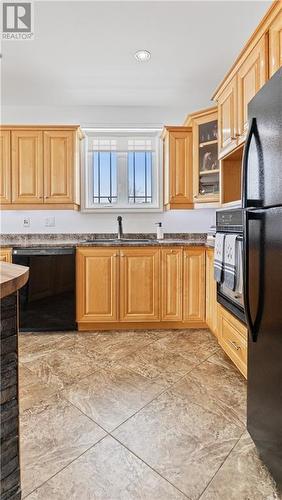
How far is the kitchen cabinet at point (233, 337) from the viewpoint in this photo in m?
1.76

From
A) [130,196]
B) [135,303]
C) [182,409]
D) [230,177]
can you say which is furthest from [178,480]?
[130,196]

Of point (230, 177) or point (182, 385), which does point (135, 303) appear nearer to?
point (182, 385)

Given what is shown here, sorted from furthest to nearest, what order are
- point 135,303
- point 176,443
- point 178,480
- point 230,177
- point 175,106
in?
point 175,106 < point 135,303 < point 230,177 < point 176,443 < point 178,480

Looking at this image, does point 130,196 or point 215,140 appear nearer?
point 215,140

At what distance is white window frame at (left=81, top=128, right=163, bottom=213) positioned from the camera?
3.35m

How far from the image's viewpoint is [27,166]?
298 centimetres

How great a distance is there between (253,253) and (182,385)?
3.56ft

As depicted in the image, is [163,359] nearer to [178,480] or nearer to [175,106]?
[178,480]

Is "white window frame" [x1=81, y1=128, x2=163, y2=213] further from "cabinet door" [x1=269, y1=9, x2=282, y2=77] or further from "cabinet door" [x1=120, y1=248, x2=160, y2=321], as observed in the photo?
"cabinet door" [x1=269, y1=9, x2=282, y2=77]

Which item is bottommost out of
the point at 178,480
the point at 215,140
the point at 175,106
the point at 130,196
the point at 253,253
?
the point at 178,480

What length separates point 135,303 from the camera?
2.68m

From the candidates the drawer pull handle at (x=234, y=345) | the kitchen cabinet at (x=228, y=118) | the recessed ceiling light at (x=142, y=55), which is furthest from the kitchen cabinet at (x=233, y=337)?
the recessed ceiling light at (x=142, y=55)

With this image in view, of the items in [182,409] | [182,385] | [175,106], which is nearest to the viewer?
[182,409]

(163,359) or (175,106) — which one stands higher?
(175,106)
